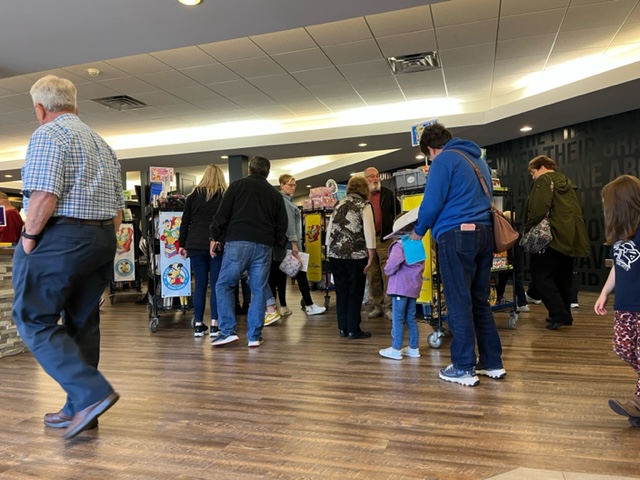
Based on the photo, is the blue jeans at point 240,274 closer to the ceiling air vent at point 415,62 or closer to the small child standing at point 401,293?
the small child standing at point 401,293

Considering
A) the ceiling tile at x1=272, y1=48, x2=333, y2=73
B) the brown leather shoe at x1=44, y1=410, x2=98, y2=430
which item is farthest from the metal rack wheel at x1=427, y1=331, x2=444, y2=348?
the ceiling tile at x1=272, y1=48, x2=333, y2=73

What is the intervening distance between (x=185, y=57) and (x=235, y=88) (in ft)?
4.30

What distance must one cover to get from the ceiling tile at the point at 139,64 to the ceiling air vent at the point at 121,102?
1.22 metres

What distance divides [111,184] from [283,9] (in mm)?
2331

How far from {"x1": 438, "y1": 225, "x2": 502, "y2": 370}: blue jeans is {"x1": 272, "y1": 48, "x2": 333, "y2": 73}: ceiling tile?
12.6 ft

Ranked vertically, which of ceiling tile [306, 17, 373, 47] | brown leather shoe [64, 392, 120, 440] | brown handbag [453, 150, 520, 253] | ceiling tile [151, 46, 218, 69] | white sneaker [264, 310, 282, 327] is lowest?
white sneaker [264, 310, 282, 327]

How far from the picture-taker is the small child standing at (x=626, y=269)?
6.91 feet

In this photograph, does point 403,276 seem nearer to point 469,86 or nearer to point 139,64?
point 139,64

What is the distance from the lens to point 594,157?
303 inches

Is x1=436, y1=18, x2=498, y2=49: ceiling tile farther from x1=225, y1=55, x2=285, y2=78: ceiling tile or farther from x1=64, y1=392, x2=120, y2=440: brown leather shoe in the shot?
x1=64, y1=392, x2=120, y2=440: brown leather shoe

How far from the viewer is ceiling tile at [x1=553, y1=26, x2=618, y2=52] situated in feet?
17.6

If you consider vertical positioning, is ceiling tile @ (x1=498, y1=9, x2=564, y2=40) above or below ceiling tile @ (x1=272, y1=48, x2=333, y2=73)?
below

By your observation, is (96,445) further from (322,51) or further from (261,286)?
(322,51)

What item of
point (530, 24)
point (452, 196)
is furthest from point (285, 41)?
point (452, 196)
